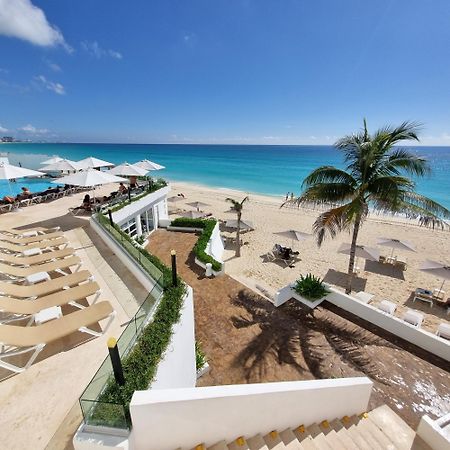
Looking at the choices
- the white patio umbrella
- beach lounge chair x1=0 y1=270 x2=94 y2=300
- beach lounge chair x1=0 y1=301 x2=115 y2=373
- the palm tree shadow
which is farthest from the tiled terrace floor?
the white patio umbrella

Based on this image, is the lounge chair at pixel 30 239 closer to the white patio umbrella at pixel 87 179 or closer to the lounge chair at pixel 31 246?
the lounge chair at pixel 31 246

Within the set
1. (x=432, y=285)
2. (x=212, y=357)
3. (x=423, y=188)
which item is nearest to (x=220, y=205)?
(x=432, y=285)

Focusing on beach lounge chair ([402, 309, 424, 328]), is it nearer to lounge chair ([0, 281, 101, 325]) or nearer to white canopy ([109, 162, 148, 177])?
lounge chair ([0, 281, 101, 325])

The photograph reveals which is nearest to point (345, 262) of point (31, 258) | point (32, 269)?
point (32, 269)

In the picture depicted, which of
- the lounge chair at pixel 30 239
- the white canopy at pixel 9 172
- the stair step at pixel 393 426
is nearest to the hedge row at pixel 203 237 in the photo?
the lounge chair at pixel 30 239

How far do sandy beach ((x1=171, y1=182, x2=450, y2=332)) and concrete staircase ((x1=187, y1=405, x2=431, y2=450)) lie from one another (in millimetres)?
6655

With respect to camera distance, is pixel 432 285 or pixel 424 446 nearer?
pixel 424 446

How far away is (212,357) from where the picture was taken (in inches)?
329

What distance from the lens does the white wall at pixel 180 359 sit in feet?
18.2

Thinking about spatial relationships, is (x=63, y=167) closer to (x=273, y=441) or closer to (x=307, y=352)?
(x=307, y=352)

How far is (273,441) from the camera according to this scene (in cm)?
564

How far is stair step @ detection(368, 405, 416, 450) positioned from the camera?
6.09m

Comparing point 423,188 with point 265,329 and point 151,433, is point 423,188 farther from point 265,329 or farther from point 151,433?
point 151,433

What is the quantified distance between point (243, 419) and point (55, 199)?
20.2m
